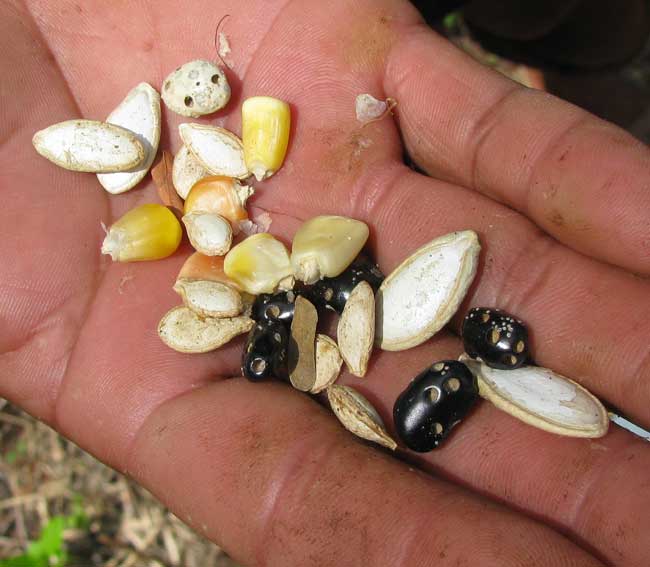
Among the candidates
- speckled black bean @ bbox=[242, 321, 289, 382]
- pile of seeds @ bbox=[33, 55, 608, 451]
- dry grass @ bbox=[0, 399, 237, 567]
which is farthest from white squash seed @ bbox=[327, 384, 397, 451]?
dry grass @ bbox=[0, 399, 237, 567]

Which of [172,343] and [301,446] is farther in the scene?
[172,343]

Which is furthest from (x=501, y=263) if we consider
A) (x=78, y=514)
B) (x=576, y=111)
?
(x=78, y=514)

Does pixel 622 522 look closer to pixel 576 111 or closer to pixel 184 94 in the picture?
pixel 576 111

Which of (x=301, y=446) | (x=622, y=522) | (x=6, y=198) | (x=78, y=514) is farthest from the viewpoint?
(x=78, y=514)

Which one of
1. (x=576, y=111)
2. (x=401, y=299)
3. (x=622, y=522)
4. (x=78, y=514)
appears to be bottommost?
(x=78, y=514)

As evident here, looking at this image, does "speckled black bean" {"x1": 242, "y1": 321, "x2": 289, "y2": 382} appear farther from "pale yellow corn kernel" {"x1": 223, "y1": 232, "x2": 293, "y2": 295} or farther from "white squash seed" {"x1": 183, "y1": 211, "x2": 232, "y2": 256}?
"white squash seed" {"x1": 183, "y1": 211, "x2": 232, "y2": 256}

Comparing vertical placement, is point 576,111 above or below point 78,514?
above

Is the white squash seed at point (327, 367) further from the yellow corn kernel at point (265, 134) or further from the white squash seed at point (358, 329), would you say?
the yellow corn kernel at point (265, 134)

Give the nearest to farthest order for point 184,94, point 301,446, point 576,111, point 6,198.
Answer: point 301,446, point 576,111, point 6,198, point 184,94
